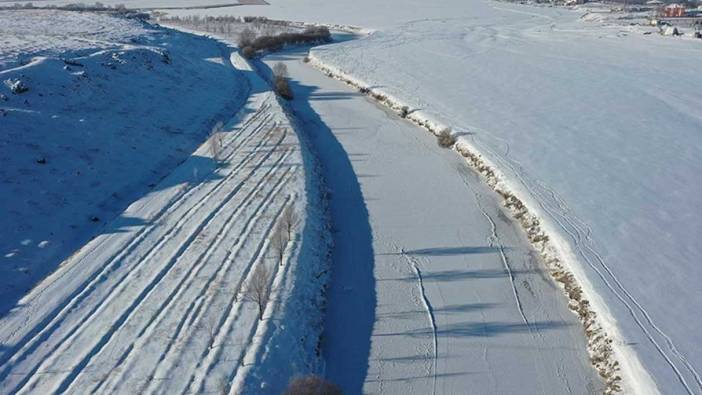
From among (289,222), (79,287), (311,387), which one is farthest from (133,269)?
(311,387)

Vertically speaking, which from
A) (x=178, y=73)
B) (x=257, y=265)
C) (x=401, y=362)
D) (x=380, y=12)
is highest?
(x=380, y=12)

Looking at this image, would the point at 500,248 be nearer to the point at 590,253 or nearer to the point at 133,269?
the point at 590,253

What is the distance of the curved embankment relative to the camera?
1152 cm

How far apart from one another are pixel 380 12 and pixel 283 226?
8151 centimetres

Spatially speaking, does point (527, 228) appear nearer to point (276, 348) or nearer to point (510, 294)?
point (510, 294)

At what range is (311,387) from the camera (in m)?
10.2

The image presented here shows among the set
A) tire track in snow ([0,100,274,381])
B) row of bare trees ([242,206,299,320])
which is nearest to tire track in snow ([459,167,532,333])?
row of bare trees ([242,206,299,320])

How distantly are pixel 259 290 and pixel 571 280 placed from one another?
26.8 feet

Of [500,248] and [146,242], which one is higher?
[146,242]

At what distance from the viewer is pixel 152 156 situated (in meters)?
21.7

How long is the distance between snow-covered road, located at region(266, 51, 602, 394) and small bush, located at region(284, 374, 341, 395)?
3.45ft

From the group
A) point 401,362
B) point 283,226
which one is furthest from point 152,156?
point 401,362

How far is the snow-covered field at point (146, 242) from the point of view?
1120 cm

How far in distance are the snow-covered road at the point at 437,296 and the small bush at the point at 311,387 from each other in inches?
41.4
